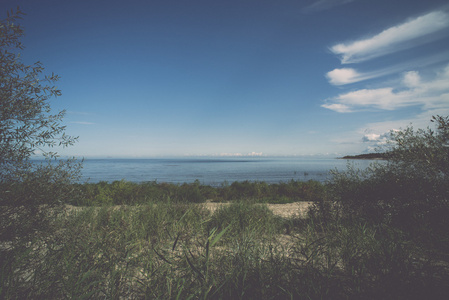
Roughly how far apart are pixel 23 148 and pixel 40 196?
961mm

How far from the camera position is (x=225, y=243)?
17.0ft

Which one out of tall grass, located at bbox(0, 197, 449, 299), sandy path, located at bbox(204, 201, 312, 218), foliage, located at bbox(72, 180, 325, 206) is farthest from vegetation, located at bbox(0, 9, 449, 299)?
foliage, located at bbox(72, 180, 325, 206)

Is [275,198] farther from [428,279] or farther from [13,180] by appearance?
[13,180]

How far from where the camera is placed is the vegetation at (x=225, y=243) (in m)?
2.53

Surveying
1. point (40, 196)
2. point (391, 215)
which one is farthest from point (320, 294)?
point (391, 215)

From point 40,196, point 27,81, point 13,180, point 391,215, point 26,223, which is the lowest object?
point 391,215

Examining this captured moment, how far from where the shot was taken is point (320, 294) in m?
2.50

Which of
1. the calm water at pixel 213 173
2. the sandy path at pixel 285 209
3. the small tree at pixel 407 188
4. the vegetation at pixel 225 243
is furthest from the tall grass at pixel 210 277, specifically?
the sandy path at pixel 285 209

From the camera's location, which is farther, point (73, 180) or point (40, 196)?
point (73, 180)

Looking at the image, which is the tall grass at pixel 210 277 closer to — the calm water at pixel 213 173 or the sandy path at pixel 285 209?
the calm water at pixel 213 173

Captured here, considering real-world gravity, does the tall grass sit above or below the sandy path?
above

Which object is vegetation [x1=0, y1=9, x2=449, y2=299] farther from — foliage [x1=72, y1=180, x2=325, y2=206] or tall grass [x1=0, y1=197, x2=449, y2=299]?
foliage [x1=72, y1=180, x2=325, y2=206]

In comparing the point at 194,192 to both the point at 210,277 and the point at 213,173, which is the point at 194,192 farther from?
the point at 213,173

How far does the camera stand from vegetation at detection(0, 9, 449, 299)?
8.31 feet
